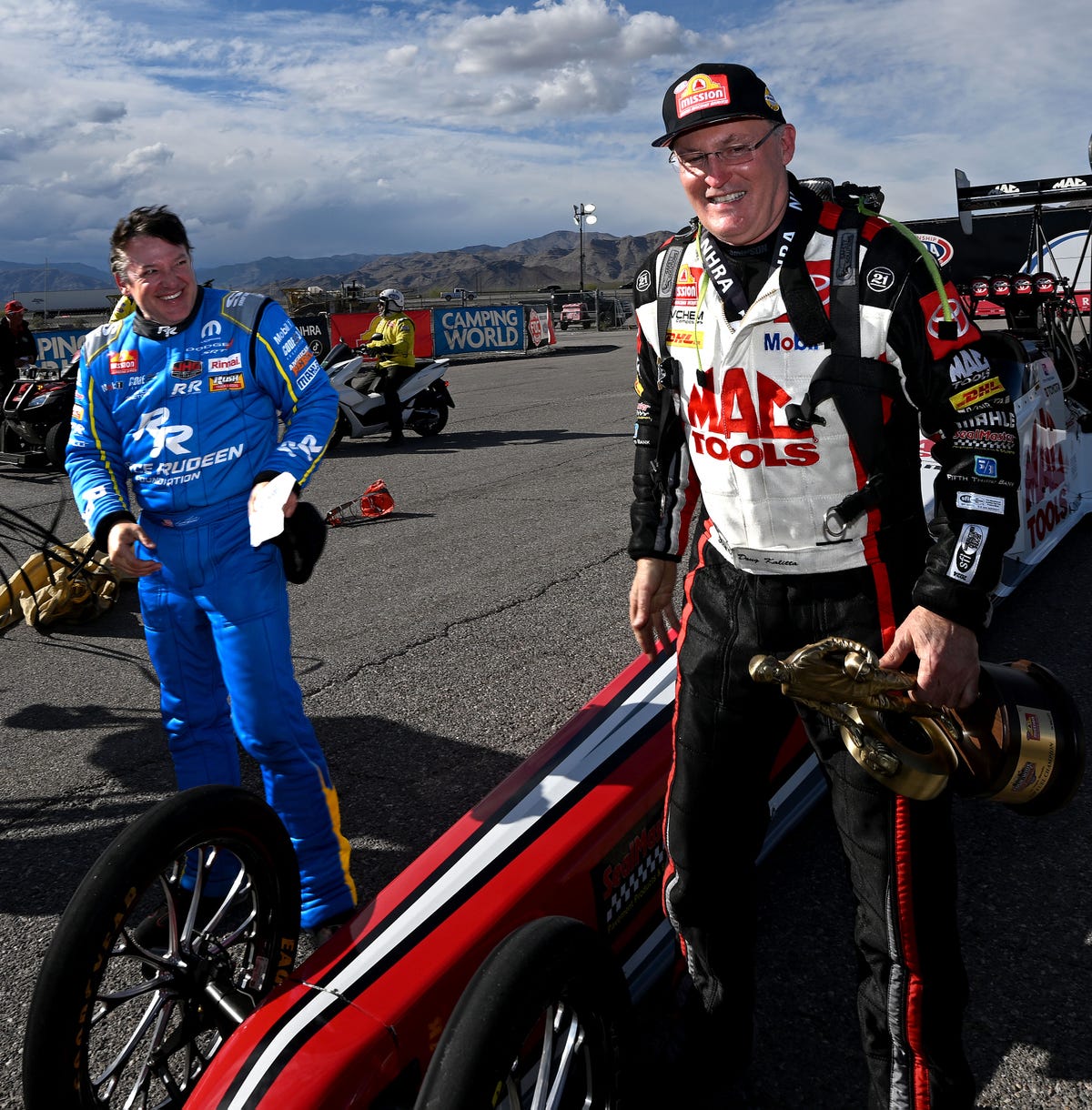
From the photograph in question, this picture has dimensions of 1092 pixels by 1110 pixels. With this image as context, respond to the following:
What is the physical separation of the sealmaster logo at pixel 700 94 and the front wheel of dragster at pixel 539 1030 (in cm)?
143

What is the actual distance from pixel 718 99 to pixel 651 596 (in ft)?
3.34

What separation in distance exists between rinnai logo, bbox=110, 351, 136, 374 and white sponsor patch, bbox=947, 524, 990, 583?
2186mm

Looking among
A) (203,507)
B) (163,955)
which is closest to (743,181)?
(203,507)

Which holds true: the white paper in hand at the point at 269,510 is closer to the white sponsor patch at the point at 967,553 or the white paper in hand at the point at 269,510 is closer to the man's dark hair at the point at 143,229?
the man's dark hair at the point at 143,229

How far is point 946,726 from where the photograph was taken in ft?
5.88

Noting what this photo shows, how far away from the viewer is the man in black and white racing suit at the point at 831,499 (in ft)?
5.64

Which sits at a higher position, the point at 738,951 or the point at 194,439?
the point at 194,439

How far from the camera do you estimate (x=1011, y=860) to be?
3.09 metres

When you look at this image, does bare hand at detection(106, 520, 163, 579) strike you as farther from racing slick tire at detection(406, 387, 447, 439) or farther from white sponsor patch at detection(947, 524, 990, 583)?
racing slick tire at detection(406, 387, 447, 439)

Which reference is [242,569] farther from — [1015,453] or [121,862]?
[1015,453]

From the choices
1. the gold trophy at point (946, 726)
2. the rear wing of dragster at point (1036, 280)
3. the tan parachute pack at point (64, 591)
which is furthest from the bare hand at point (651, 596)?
the rear wing of dragster at point (1036, 280)

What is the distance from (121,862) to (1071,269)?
7910 millimetres

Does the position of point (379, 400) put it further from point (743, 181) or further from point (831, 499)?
point (831, 499)

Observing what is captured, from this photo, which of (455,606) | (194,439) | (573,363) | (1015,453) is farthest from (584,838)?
(573,363)
